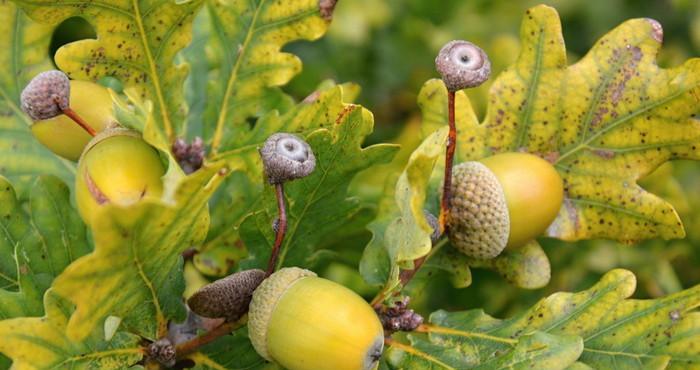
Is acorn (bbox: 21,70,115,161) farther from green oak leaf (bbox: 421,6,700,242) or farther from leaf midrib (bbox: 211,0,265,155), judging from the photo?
green oak leaf (bbox: 421,6,700,242)

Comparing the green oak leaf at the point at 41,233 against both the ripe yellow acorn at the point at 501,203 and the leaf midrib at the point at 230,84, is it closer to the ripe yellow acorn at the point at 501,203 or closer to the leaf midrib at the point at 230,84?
the leaf midrib at the point at 230,84

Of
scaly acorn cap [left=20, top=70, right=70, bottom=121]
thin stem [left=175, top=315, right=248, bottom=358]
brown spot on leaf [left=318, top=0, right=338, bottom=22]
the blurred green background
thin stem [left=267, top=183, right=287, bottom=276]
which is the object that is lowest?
the blurred green background

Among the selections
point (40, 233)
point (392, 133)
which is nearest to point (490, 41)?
point (392, 133)

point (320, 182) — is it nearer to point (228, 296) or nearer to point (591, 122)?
point (228, 296)

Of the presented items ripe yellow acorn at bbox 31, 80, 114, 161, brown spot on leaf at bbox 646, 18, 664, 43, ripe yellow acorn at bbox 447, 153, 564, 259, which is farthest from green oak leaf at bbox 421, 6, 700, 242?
ripe yellow acorn at bbox 31, 80, 114, 161

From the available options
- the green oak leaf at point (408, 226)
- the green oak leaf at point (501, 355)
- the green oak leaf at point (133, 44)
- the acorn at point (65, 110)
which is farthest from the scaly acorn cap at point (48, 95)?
the green oak leaf at point (501, 355)

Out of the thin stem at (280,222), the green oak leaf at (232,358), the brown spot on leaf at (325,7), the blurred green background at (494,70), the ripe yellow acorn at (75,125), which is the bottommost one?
the blurred green background at (494,70)

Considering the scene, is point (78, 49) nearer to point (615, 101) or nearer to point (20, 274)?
point (20, 274)
